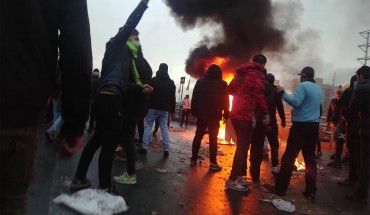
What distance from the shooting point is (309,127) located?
17.7ft

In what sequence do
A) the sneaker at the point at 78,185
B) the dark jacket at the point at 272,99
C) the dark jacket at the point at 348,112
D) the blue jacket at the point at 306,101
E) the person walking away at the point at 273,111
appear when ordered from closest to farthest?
1. the sneaker at the point at 78,185
2. the blue jacket at the point at 306,101
3. the dark jacket at the point at 348,112
4. the dark jacket at the point at 272,99
5. the person walking away at the point at 273,111

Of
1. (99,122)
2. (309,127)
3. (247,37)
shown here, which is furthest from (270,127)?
(247,37)

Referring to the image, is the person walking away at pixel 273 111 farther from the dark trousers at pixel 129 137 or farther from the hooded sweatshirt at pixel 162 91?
the dark trousers at pixel 129 137

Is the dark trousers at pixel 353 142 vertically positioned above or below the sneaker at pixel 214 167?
above

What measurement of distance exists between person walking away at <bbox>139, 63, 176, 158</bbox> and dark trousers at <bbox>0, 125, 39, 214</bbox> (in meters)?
5.86

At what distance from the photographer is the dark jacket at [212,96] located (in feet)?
23.1

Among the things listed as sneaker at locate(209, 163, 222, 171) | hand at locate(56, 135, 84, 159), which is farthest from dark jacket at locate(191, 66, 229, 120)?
hand at locate(56, 135, 84, 159)

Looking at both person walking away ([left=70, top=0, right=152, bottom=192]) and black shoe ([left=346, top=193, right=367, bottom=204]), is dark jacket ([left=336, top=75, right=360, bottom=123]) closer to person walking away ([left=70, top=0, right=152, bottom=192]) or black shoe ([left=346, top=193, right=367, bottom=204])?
black shoe ([left=346, top=193, right=367, bottom=204])

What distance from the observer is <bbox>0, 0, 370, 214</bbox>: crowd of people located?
1694mm

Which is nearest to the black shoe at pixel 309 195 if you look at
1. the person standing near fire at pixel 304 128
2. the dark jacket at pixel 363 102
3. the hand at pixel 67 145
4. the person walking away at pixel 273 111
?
the person standing near fire at pixel 304 128

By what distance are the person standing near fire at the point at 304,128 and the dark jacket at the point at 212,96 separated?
166cm

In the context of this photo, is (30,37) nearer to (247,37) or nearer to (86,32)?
(86,32)

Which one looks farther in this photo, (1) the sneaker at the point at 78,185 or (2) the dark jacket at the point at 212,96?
(2) the dark jacket at the point at 212,96

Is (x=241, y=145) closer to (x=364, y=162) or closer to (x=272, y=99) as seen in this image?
(x=272, y=99)
